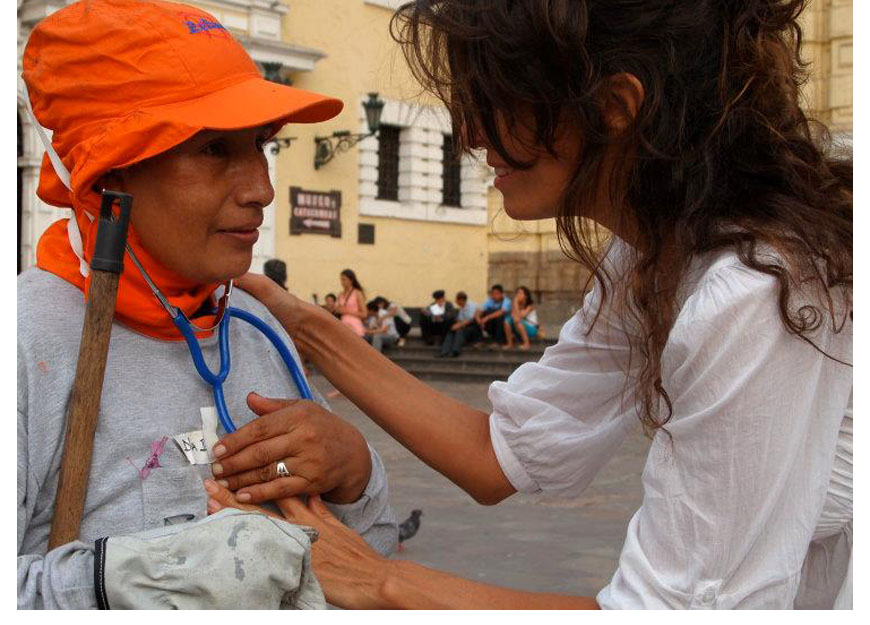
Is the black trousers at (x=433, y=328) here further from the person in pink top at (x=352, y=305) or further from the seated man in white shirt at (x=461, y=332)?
the person in pink top at (x=352, y=305)

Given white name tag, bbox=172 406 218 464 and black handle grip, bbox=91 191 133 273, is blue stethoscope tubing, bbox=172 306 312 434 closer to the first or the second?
white name tag, bbox=172 406 218 464

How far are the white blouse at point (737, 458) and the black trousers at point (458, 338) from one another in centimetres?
1566

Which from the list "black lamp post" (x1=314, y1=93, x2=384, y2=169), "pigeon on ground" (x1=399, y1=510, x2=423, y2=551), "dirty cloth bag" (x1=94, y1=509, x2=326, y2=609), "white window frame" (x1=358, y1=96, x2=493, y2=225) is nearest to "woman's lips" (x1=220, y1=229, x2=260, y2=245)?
"dirty cloth bag" (x1=94, y1=509, x2=326, y2=609)

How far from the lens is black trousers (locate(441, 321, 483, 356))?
1742 centimetres

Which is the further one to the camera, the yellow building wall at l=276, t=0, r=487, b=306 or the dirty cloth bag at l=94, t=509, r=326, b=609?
the yellow building wall at l=276, t=0, r=487, b=306

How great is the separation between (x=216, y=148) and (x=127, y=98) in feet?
0.59

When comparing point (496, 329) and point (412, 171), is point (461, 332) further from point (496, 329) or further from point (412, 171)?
point (412, 171)

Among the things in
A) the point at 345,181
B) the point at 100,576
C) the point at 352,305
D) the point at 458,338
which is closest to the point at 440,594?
the point at 100,576

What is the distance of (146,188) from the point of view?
1868 mm

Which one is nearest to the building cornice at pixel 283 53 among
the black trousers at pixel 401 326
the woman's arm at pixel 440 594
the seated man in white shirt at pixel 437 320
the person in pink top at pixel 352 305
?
the person in pink top at pixel 352 305

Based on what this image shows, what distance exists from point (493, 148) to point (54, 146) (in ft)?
2.33

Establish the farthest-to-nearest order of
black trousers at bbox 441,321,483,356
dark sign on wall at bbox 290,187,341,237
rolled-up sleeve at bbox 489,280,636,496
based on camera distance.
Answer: dark sign on wall at bbox 290,187,341,237 < black trousers at bbox 441,321,483,356 < rolled-up sleeve at bbox 489,280,636,496

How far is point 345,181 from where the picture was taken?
813 inches

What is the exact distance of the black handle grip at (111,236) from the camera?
5.42ft
